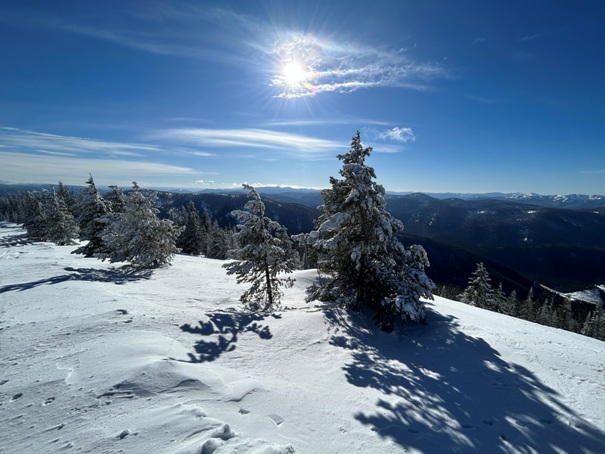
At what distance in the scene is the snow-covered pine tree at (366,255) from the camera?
13062mm

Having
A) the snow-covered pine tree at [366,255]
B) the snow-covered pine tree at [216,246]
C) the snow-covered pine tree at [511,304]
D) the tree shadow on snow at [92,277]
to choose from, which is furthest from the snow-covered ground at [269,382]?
the snow-covered pine tree at [216,246]

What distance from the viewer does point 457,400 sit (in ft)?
25.2

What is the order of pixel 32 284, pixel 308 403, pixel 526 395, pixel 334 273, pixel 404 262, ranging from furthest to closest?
1. pixel 334 273
2. pixel 404 262
3. pixel 32 284
4. pixel 526 395
5. pixel 308 403

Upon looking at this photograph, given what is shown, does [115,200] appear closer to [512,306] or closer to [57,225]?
[57,225]

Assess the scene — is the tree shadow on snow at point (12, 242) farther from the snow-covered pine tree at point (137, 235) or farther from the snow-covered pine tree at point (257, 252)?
the snow-covered pine tree at point (257, 252)

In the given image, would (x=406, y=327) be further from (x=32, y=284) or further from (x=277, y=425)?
(x=32, y=284)

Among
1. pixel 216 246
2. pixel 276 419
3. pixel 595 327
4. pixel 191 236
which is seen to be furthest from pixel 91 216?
pixel 595 327

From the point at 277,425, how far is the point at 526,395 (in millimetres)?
7381

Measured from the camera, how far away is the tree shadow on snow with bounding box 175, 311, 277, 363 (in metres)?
8.16

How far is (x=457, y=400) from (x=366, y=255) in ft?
24.3

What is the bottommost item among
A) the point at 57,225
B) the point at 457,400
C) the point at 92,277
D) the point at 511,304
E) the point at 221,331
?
the point at 511,304

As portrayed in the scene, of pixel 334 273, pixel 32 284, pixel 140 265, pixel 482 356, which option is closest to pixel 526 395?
pixel 482 356

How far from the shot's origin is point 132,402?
516cm

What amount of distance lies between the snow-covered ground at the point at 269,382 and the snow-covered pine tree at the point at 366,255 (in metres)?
1.42
